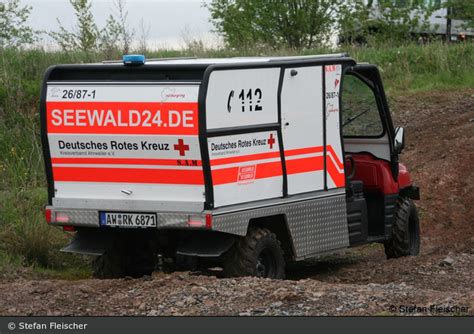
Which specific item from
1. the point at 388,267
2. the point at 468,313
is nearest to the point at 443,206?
the point at 388,267

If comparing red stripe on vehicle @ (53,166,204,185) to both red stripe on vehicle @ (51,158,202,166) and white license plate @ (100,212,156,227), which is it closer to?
red stripe on vehicle @ (51,158,202,166)

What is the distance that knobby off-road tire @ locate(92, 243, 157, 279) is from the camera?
39.1 ft

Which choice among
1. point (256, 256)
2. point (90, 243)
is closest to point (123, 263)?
point (90, 243)

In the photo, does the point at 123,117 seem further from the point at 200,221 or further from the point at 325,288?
the point at 325,288

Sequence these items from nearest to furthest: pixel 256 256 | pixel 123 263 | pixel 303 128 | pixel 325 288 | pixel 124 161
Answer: pixel 325 288 → pixel 124 161 → pixel 256 256 → pixel 303 128 → pixel 123 263

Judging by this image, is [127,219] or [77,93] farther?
[77,93]

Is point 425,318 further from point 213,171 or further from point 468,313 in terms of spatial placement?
point 213,171

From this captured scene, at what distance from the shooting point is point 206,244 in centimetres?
1102

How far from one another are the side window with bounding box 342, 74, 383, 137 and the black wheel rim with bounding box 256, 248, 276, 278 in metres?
2.64

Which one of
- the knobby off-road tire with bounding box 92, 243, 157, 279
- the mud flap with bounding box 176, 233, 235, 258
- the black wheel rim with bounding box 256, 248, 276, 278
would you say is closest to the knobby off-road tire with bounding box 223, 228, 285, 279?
the black wheel rim with bounding box 256, 248, 276, 278

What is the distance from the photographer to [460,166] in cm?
1897

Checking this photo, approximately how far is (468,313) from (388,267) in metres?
4.06

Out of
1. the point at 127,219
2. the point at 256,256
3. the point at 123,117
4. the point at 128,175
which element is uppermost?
the point at 123,117

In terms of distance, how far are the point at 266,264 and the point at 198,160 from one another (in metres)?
1.52
